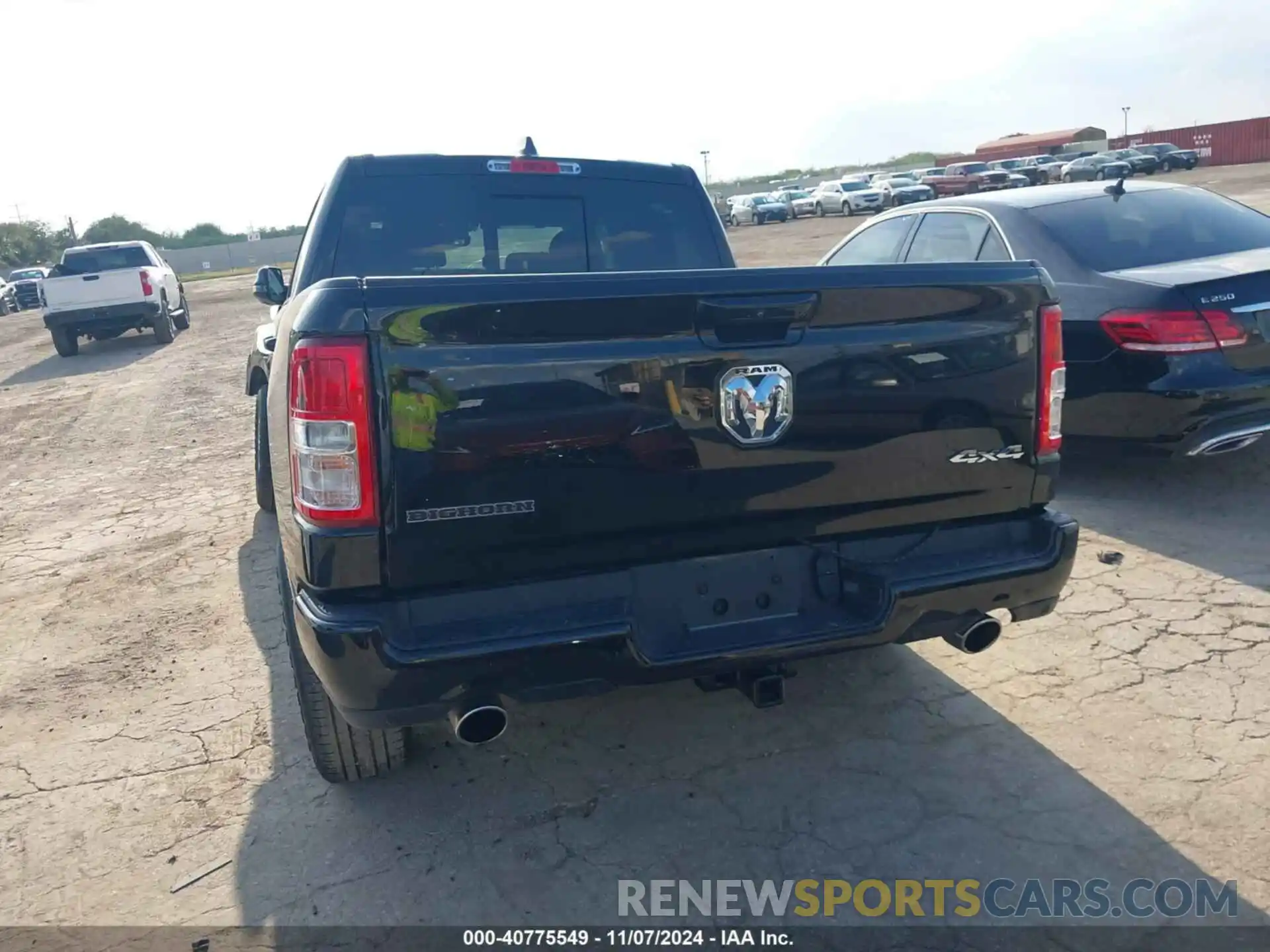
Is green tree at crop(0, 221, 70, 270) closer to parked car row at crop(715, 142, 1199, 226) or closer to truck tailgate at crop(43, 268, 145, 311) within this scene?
parked car row at crop(715, 142, 1199, 226)

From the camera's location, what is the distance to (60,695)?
13.5ft

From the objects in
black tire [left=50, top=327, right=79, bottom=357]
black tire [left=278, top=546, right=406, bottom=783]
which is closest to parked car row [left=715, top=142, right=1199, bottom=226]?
black tire [left=50, top=327, right=79, bottom=357]

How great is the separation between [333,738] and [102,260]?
1749 cm

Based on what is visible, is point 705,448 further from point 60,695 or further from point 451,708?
point 60,695

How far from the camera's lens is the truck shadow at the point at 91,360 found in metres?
15.1

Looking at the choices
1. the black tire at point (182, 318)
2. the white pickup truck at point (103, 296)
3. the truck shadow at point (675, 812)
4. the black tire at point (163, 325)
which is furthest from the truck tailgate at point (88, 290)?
the truck shadow at point (675, 812)

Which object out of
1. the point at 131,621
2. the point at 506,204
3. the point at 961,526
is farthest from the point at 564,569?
the point at 131,621

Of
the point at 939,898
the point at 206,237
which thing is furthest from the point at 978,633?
the point at 206,237

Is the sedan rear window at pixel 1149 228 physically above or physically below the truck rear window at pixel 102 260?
below

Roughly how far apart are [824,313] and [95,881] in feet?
8.74

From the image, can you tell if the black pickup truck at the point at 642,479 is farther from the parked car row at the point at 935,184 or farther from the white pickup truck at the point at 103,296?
the parked car row at the point at 935,184

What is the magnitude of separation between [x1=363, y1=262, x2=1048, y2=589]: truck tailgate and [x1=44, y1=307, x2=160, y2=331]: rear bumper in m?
16.9

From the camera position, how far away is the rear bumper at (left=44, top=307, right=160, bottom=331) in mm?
16766
